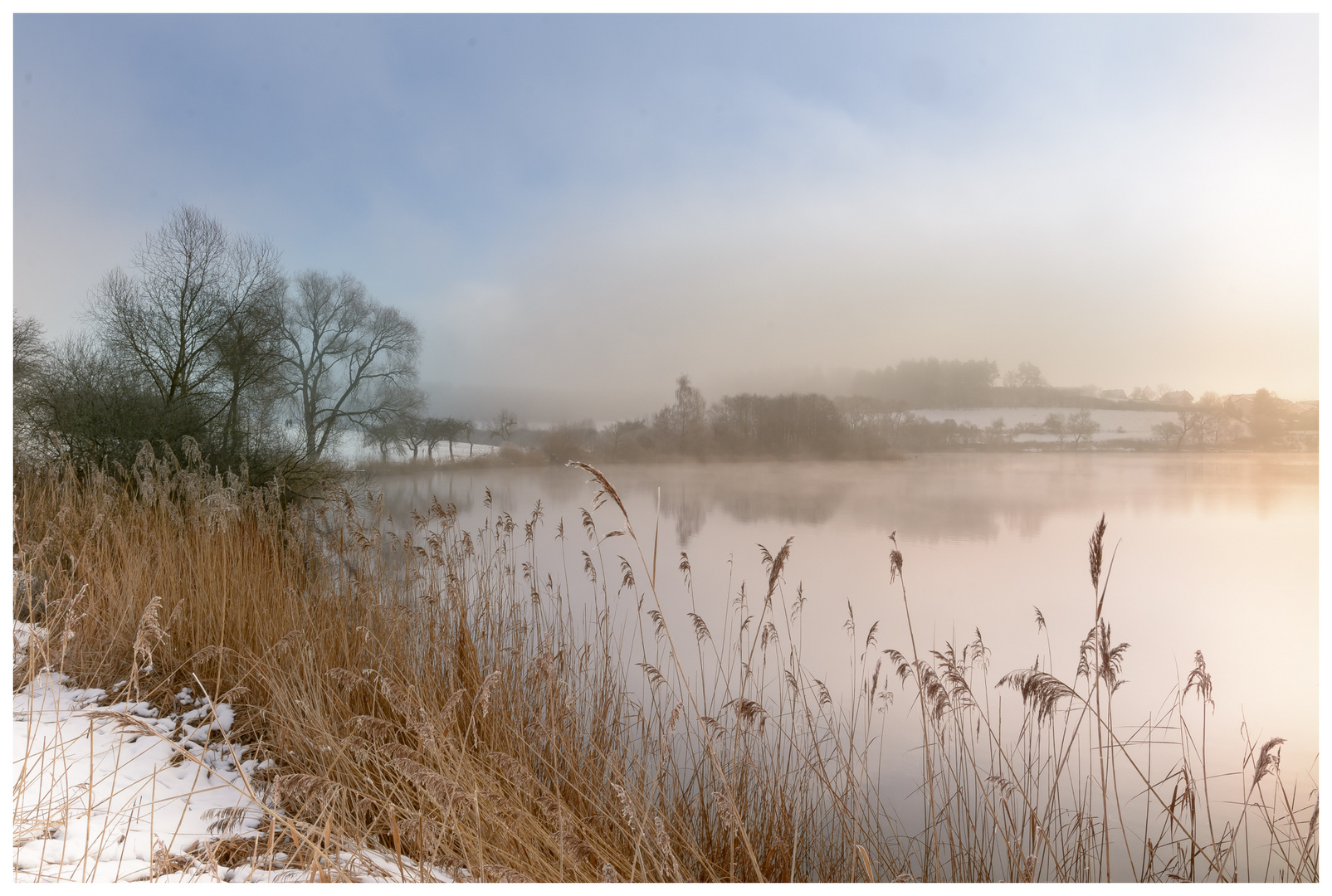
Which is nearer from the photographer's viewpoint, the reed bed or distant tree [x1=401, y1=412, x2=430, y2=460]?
the reed bed

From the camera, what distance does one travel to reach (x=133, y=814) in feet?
6.25

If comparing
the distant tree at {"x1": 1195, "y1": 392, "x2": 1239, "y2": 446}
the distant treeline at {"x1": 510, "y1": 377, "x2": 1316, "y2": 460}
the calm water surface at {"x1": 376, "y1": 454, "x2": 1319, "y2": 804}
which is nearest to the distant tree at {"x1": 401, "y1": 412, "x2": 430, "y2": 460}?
the calm water surface at {"x1": 376, "y1": 454, "x2": 1319, "y2": 804}

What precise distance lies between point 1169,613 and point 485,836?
4401 mm

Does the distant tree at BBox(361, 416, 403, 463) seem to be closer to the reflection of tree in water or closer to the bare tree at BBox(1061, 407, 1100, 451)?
the reflection of tree in water

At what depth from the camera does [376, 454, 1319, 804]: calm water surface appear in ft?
11.2

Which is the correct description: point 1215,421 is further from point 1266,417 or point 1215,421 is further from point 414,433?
point 414,433

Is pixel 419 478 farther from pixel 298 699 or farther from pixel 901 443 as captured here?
pixel 901 443

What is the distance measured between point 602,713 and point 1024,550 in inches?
148

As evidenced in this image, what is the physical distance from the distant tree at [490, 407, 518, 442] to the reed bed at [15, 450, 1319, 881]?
4.63 feet

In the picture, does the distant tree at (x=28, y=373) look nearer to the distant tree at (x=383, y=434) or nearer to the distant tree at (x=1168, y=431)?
the distant tree at (x=383, y=434)

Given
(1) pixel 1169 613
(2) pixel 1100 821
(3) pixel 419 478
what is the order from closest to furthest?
(2) pixel 1100 821
(1) pixel 1169 613
(3) pixel 419 478

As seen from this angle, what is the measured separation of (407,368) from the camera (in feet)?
24.8

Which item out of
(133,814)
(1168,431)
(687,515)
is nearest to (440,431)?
(687,515)
